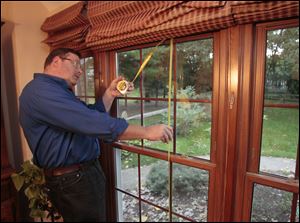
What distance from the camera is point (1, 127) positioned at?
1.72 meters

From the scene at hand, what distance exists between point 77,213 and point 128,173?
16.1 inches

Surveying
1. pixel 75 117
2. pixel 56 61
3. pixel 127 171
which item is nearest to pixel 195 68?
pixel 75 117

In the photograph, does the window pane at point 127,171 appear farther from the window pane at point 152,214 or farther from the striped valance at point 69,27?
the striped valance at point 69,27

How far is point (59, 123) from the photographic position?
959mm

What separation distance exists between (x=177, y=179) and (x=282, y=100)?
701mm

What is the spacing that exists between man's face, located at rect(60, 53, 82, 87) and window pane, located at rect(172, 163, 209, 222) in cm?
77

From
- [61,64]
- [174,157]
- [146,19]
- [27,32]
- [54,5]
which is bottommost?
[174,157]

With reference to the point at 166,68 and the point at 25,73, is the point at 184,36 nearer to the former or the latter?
the point at 166,68

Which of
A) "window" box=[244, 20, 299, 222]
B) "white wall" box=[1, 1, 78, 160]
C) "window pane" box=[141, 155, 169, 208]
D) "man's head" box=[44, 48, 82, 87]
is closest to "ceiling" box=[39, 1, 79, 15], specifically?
"white wall" box=[1, 1, 78, 160]

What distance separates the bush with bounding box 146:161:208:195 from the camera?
1.17 metres

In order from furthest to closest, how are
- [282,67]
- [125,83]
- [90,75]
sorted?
[90,75] → [125,83] → [282,67]

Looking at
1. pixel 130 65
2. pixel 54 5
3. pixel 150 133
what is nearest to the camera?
pixel 150 133

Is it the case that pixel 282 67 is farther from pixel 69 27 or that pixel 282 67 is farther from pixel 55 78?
pixel 69 27

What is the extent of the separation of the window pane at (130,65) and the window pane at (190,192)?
55cm
